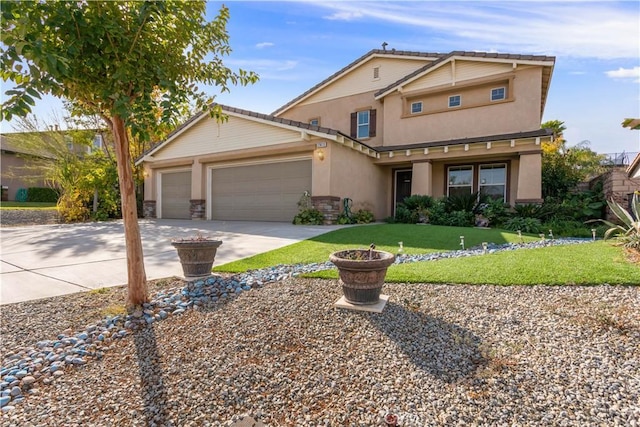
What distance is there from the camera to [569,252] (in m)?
5.25

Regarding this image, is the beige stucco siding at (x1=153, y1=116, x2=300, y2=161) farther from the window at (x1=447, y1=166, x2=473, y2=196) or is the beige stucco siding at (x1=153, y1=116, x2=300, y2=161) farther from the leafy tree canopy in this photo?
the leafy tree canopy

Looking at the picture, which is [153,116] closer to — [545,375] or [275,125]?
[545,375]

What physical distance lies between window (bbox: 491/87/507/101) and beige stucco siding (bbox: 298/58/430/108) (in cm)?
339

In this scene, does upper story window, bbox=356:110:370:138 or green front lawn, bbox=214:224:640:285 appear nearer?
green front lawn, bbox=214:224:640:285

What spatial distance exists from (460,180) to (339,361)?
12.6 m

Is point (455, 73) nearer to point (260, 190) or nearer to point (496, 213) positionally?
point (496, 213)

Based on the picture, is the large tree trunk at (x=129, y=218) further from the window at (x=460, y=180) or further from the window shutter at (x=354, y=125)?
the window shutter at (x=354, y=125)

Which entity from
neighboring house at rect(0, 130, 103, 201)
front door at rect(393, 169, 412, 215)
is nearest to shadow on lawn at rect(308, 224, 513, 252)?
front door at rect(393, 169, 412, 215)

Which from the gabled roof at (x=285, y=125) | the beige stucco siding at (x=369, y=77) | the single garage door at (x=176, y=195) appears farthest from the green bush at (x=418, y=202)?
the single garage door at (x=176, y=195)

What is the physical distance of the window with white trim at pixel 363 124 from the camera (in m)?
15.2

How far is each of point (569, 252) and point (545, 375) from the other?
4.00 metres

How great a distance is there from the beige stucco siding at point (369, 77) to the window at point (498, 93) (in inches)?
133

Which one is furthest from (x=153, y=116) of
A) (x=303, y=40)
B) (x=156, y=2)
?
(x=303, y=40)

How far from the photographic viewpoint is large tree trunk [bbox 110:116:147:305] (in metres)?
3.38
